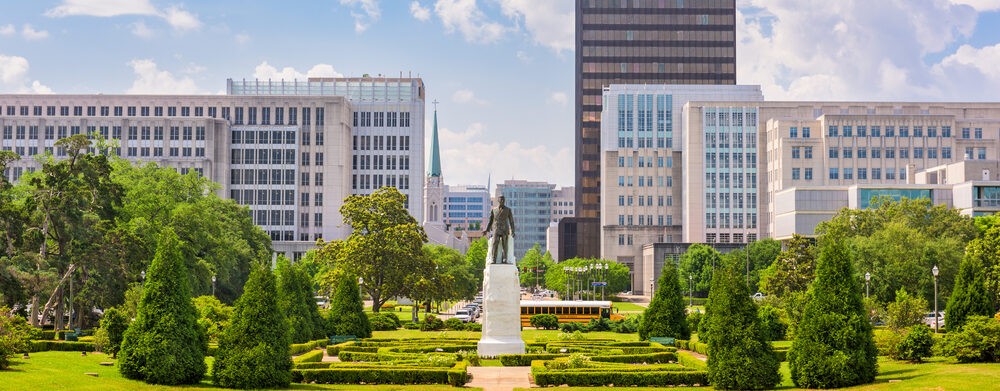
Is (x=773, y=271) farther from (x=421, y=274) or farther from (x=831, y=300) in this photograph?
(x=831, y=300)

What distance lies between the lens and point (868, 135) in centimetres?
13725

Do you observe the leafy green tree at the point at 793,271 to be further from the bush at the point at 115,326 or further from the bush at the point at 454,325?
the bush at the point at 115,326

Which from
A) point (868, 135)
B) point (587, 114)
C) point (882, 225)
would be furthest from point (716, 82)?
point (882, 225)

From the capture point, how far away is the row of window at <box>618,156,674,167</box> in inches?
6107

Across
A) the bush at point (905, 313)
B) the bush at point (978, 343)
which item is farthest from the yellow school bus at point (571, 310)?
the bush at point (978, 343)

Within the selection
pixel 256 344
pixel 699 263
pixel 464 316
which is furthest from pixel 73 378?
pixel 699 263

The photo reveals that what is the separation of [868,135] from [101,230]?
4446 inches

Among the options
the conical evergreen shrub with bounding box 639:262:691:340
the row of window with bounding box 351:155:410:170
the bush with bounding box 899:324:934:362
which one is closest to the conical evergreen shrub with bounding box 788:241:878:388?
the bush with bounding box 899:324:934:362

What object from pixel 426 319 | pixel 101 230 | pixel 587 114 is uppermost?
pixel 587 114

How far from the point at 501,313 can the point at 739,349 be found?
13.9 m

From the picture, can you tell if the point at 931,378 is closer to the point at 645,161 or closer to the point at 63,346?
the point at 63,346

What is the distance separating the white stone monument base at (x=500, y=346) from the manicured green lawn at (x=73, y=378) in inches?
340

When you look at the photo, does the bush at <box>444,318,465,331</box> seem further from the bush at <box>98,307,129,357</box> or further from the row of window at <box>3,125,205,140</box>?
the row of window at <box>3,125,205,140</box>

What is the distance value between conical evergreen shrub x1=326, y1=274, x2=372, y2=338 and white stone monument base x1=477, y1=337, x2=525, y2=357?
16.0 metres
